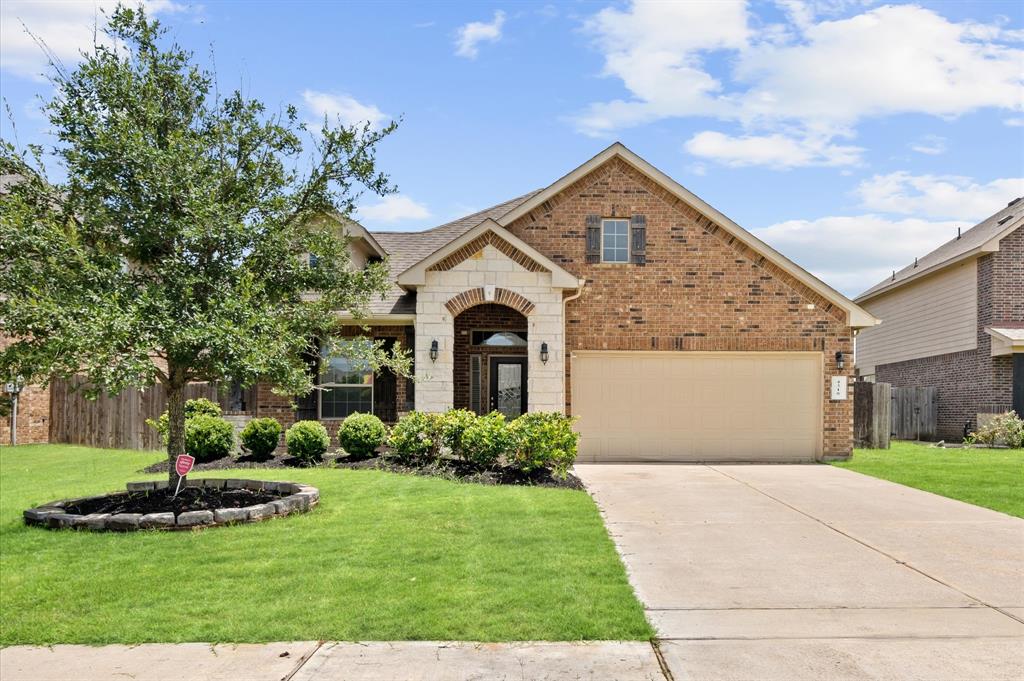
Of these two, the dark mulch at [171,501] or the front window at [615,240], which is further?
the front window at [615,240]

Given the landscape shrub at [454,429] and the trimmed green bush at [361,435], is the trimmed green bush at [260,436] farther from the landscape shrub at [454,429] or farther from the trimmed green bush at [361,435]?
the landscape shrub at [454,429]

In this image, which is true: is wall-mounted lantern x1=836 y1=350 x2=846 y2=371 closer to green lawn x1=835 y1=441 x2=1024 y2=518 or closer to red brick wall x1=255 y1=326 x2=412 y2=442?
green lawn x1=835 y1=441 x2=1024 y2=518

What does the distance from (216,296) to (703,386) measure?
433 inches

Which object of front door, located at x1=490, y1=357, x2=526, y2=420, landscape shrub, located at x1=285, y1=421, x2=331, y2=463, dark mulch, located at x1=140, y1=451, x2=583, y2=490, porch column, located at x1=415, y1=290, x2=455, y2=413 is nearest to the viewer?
dark mulch, located at x1=140, y1=451, x2=583, y2=490

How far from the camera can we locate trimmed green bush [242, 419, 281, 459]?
15906 mm

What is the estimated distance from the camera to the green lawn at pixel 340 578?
238 inches

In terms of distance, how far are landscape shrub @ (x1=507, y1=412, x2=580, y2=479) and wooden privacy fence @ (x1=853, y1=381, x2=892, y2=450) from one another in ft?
35.5

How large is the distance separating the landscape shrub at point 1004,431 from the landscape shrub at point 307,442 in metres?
16.8

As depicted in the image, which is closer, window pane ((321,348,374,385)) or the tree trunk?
the tree trunk

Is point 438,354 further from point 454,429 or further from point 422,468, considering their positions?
point 422,468

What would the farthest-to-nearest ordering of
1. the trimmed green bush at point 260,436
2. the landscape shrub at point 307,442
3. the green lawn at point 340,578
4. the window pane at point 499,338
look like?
the window pane at point 499,338
the trimmed green bush at point 260,436
the landscape shrub at point 307,442
the green lawn at point 340,578

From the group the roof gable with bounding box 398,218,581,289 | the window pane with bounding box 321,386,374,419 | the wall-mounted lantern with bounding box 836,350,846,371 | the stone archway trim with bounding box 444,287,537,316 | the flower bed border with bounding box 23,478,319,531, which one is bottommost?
the flower bed border with bounding box 23,478,319,531

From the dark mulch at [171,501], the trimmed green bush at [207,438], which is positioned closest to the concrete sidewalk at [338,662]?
the dark mulch at [171,501]

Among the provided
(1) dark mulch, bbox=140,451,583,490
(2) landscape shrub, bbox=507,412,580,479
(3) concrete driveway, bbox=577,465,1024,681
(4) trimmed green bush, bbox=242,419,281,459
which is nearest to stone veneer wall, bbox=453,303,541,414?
(1) dark mulch, bbox=140,451,583,490
